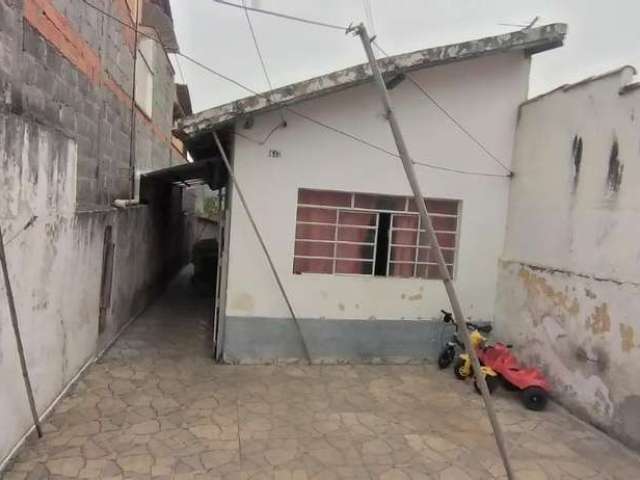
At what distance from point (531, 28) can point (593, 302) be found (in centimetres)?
361

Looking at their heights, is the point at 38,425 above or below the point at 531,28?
below

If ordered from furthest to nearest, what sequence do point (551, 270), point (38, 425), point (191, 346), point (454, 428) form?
point (191, 346)
point (551, 270)
point (454, 428)
point (38, 425)

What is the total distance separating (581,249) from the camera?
222 inches

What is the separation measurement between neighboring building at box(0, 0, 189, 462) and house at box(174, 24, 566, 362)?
4.89ft

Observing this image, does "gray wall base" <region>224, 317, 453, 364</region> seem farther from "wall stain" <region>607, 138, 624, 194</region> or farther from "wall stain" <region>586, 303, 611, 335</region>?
"wall stain" <region>607, 138, 624, 194</region>

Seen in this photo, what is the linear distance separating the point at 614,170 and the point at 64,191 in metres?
5.68

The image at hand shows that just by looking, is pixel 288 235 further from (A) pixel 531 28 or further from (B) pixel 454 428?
(A) pixel 531 28

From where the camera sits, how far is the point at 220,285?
6.94m

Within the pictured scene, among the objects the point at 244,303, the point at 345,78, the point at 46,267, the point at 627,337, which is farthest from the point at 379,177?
the point at 46,267

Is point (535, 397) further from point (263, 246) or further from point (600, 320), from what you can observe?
point (263, 246)

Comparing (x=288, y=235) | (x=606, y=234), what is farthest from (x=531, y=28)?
(x=288, y=235)

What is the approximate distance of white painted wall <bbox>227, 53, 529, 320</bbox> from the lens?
257 inches

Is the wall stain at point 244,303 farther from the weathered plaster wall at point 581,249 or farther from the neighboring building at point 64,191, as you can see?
the weathered plaster wall at point 581,249

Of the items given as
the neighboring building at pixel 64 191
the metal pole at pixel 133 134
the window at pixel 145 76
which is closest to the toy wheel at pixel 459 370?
the neighboring building at pixel 64 191
